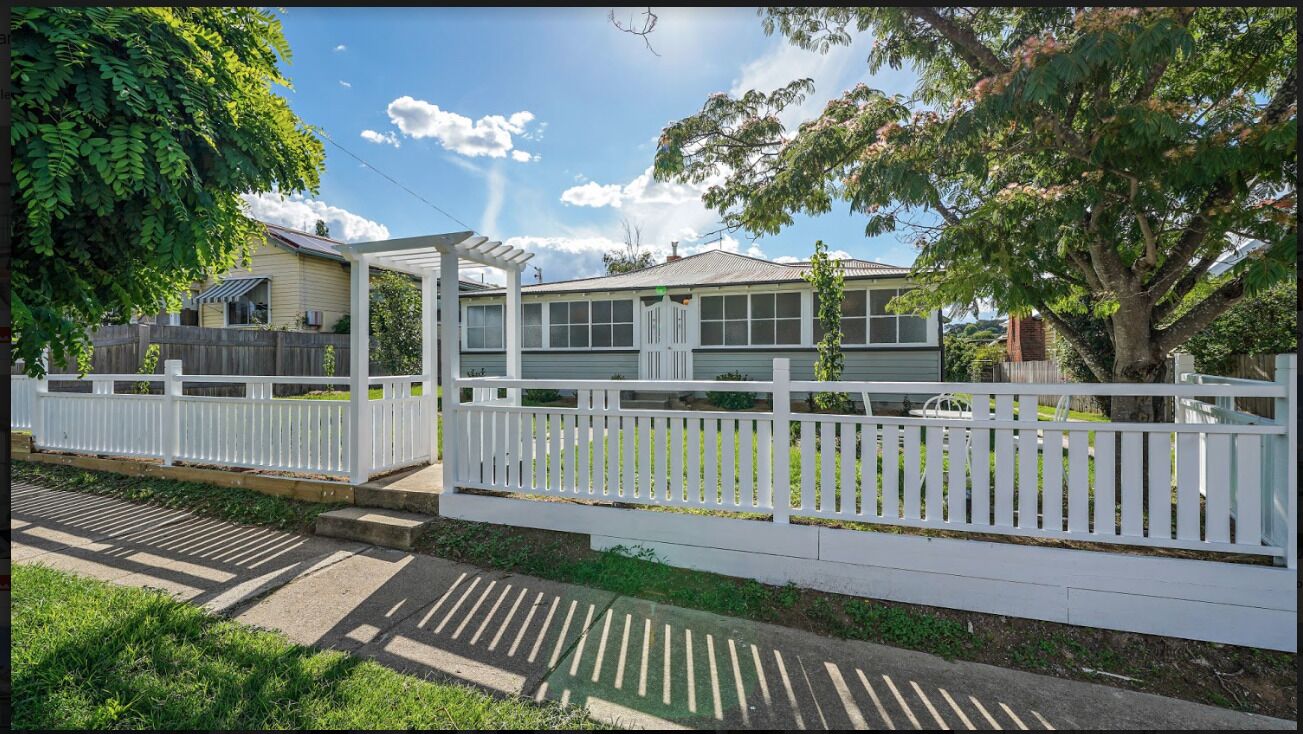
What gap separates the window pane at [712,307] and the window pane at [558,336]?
10.9ft

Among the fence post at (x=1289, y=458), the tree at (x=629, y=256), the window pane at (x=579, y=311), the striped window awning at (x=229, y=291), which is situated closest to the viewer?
the fence post at (x=1289, y=458)

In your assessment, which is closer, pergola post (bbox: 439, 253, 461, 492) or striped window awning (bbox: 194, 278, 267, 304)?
pergola post (bbox: 439, 253, 461, 492)

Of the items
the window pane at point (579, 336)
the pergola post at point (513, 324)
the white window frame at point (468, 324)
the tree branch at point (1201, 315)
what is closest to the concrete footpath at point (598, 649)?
the pergola post at point (513, 324)

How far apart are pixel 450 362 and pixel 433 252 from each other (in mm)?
1141

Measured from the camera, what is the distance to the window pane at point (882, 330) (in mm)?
10266

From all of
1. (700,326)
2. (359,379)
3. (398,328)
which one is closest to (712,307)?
(700,326)

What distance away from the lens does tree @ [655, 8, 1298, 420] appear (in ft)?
8.86

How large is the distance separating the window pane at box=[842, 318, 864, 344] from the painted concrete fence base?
26.5ft

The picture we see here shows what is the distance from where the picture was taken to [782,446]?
3197 mm

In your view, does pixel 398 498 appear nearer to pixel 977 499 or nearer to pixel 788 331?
pixel 977 499

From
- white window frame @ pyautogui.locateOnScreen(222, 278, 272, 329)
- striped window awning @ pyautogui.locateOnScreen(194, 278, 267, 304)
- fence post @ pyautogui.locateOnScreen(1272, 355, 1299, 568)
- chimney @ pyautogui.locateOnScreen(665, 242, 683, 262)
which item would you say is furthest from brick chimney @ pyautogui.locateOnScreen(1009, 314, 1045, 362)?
striped window awning @ pyautogui.locateOnScreen(194, 278, 267, 304)

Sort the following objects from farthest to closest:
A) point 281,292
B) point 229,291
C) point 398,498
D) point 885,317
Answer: point 281,292, point 229,291, point 885,317, point 398,498

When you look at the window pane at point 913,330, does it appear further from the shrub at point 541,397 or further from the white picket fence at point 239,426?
the white picket fence at point 239,426

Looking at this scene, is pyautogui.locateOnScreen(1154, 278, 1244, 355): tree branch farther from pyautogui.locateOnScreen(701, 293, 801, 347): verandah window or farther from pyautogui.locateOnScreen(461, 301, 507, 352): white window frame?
pyautogui.locateOnScreen(461, 301, 507, 352): white window frame
